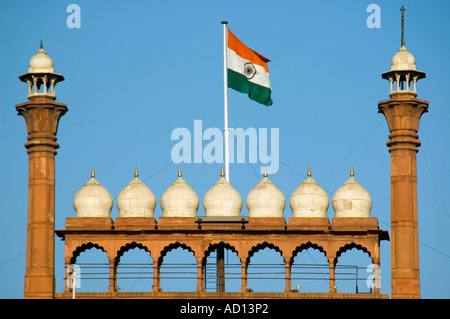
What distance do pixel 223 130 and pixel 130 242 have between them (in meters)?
6.45

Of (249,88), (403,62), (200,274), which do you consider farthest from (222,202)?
(403,62)

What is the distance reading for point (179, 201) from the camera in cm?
6862

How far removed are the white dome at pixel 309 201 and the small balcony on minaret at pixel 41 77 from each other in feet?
37.2

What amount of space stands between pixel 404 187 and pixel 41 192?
604 inches

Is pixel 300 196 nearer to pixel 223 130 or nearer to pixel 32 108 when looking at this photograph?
pixel 223 130

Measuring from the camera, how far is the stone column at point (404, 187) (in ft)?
219

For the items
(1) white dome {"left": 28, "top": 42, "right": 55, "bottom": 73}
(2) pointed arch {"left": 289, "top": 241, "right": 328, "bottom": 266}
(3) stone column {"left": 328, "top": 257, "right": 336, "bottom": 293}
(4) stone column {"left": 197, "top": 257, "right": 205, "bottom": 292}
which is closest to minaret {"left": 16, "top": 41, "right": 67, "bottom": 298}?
(1) white dome {"left": 28, "top": 42, "right": 55, "bottom": 73}

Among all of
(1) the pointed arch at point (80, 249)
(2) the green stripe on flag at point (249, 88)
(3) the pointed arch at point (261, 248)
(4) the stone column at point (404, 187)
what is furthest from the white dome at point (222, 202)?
(4) the stone column at point (404, 187)

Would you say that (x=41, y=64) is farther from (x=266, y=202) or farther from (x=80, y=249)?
(x=266, y=202)

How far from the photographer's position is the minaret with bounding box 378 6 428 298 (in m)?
66.9

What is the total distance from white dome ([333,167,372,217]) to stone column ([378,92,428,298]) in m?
1.18

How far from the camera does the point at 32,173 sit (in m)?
68.8
